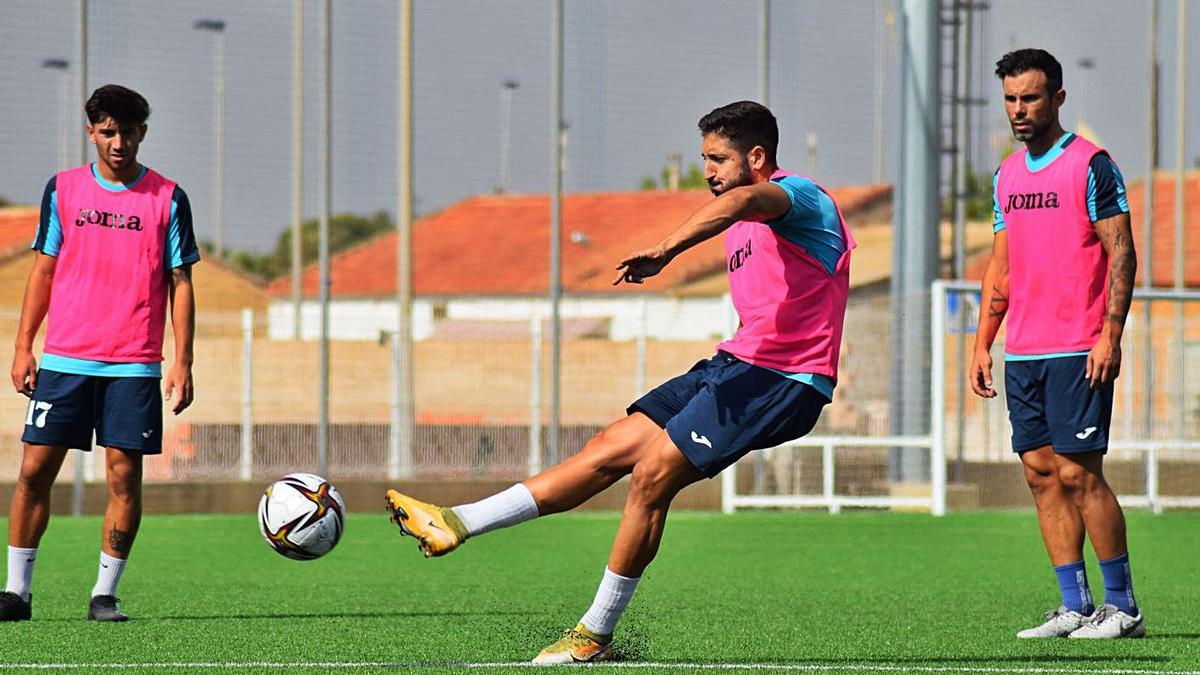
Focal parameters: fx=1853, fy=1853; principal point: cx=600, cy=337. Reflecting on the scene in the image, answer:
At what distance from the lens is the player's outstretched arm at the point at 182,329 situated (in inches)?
291

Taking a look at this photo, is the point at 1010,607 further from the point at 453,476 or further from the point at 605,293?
the point at 605,293

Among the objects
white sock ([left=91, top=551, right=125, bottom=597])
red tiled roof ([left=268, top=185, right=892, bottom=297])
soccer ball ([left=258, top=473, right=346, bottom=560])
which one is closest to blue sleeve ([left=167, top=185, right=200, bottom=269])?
white sock ([left=91, top=551, right=125, bottom=597])

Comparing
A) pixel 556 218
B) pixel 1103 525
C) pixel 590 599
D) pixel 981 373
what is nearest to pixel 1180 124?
pixel 556 218

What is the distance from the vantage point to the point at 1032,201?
6.93 metres

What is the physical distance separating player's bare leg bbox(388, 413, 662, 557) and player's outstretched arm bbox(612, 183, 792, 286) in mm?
756

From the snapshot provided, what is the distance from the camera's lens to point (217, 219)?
1827 cm

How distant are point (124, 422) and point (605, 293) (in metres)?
14.0

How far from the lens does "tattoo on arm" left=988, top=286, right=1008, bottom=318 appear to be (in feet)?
23.8

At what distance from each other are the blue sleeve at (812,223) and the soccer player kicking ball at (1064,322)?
4.40 ft

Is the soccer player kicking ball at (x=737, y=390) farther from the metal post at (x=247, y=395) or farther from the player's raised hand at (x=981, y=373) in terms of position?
the metal post at (x=247, y=395)

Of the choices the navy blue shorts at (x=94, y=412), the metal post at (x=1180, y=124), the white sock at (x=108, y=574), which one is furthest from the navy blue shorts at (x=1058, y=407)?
the metal post at (x=1180, y=124)

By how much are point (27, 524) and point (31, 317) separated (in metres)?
0.83

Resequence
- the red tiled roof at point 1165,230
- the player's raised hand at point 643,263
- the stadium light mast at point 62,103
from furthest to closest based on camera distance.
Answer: the red tiled roof at point 1165,230
the stadium light mast at point 62,103
the player's raised hand at point 643,263

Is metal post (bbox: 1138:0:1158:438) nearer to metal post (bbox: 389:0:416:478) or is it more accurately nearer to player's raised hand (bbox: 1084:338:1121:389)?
metal post (bbox: 389:0:416:478)
